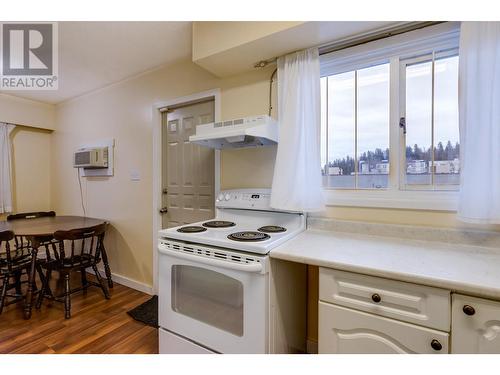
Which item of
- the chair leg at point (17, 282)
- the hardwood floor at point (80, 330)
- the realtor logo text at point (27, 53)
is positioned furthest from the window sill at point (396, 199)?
the chair leg at point (17, 282)

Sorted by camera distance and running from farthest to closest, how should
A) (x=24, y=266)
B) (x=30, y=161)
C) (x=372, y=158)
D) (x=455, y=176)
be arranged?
(x=30, y=161), (x=24, y=266), (x=372, y=158), (x=455, y=176)

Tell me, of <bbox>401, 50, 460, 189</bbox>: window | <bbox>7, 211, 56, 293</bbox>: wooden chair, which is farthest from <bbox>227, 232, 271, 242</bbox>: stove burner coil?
<bbox>7, 211, 56, 293</bbox>: wooden chair

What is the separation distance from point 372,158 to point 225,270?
3.70 feet

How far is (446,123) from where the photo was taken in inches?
54.2

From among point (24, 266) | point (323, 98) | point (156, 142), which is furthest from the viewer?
point (156, 142)

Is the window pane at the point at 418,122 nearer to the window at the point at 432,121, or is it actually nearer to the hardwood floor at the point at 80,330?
the window at the point at 432,121

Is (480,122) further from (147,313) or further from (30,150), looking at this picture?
(30,150)

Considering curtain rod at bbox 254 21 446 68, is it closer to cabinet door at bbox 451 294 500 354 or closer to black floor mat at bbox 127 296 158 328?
cabinet door at bbox 451 294 500 354

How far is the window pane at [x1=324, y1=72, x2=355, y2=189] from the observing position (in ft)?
5.39

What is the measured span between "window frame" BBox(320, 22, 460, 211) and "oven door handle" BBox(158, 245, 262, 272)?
30.1 inches

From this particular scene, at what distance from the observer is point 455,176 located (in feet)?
4.43

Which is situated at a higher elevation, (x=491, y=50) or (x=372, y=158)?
(x=491, y=50)
